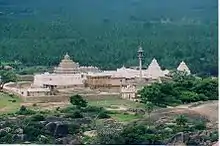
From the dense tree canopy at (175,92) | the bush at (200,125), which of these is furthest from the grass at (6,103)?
the bush at (200,125)

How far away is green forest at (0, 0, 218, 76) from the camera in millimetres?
4098

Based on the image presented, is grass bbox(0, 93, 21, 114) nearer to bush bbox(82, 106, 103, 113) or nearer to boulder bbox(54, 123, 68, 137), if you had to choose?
boulder bbox(54, 123, 68, 137)

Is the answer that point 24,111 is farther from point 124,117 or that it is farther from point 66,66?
point 124,117

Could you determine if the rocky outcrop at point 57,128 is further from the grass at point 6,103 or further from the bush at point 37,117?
the grass at point 6,103

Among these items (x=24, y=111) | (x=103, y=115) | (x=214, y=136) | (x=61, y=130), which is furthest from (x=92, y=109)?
(x=214, y=136)

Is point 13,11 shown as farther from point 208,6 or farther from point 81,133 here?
point 208,6

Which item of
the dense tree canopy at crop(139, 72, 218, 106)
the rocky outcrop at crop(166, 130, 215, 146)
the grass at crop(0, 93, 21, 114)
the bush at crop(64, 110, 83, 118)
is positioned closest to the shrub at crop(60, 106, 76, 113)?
the bush at crop(64, 110, 83, 118)

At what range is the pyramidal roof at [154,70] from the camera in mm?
4145

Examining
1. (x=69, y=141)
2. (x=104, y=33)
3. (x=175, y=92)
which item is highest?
(x=104, y=33)

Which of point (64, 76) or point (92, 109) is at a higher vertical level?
point (64, 76)

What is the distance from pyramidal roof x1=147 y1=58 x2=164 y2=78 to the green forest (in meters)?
0.02

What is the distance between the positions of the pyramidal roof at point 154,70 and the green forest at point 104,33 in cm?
2

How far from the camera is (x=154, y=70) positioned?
4152 mm

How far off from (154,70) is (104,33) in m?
0.29
